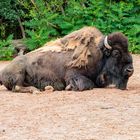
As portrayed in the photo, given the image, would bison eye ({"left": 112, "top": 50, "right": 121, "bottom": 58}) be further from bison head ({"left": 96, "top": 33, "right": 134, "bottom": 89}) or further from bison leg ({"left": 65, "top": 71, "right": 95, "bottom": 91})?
bison leg ({"left": 65, "top": 71, "right": 95, "bottom": 91})

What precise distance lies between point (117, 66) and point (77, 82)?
2.39ft

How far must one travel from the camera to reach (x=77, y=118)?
28.3ft

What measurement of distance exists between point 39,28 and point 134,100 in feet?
34.5

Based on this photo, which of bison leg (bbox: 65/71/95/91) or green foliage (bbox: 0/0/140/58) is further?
green foliage (bbox: 0/0/140/58)

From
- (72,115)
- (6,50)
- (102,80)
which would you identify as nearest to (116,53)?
(102,80)

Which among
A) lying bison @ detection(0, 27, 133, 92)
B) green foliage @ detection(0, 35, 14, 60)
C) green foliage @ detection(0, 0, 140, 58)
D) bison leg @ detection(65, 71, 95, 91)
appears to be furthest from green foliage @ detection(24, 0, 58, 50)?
bison leg @ detection(65, 71, 95, 91)

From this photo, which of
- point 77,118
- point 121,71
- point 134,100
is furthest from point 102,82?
point 77,118

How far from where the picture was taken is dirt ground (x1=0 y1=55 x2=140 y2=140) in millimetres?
7680

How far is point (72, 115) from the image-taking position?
8852mm

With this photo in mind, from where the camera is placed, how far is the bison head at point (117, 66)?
37.0 ft

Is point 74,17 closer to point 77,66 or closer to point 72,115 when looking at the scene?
point 77,66

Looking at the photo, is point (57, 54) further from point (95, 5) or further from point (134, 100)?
point (95, 5)

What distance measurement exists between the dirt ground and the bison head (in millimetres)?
255

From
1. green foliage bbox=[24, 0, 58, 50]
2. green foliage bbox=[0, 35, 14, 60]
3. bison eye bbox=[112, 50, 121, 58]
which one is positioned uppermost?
bison eye bbox=[112, 50, 121, 58]
